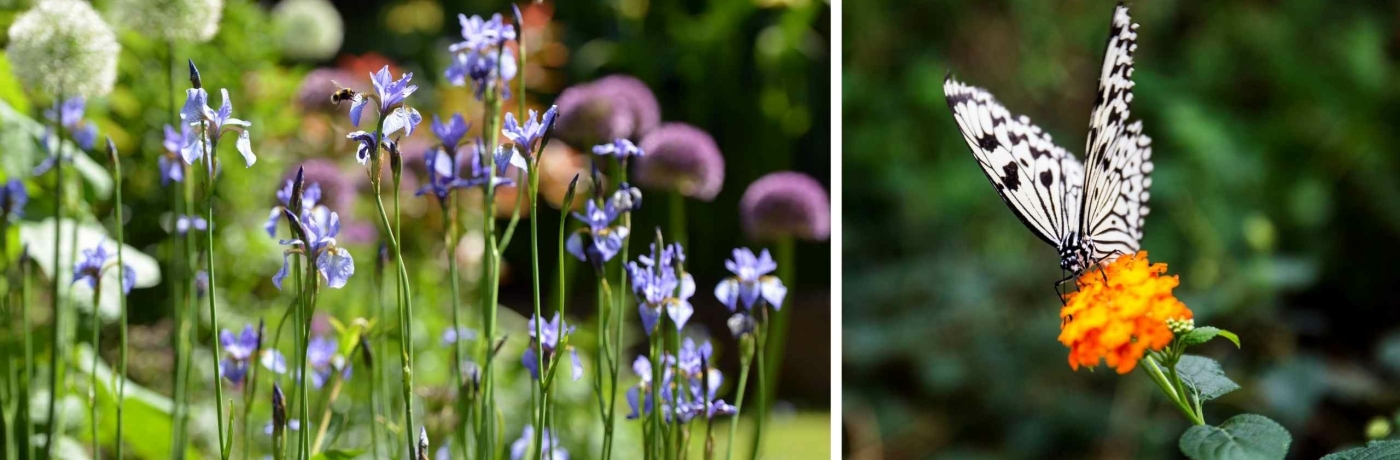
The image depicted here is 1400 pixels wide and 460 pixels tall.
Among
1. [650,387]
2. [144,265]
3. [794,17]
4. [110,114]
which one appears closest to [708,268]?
[794,17]

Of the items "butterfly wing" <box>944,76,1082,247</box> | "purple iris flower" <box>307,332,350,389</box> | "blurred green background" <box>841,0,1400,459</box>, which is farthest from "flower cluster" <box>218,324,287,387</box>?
"blurred green background" <box>841,0,1400,459</box>

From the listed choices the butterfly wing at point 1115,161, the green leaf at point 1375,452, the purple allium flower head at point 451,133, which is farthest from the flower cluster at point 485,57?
the green leaf at point 1375,452

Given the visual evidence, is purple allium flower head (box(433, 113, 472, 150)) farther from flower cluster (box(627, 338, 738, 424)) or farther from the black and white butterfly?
the black and white butterfly

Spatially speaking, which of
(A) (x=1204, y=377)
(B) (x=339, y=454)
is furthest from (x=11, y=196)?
(A) (x=1204, y=377)

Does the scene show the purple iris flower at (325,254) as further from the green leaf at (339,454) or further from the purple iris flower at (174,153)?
the purple iris flower at (174,153)

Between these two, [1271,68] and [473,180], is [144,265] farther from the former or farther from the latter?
[1271,68]

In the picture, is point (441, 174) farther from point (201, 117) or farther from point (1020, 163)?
point (1020, 163)
